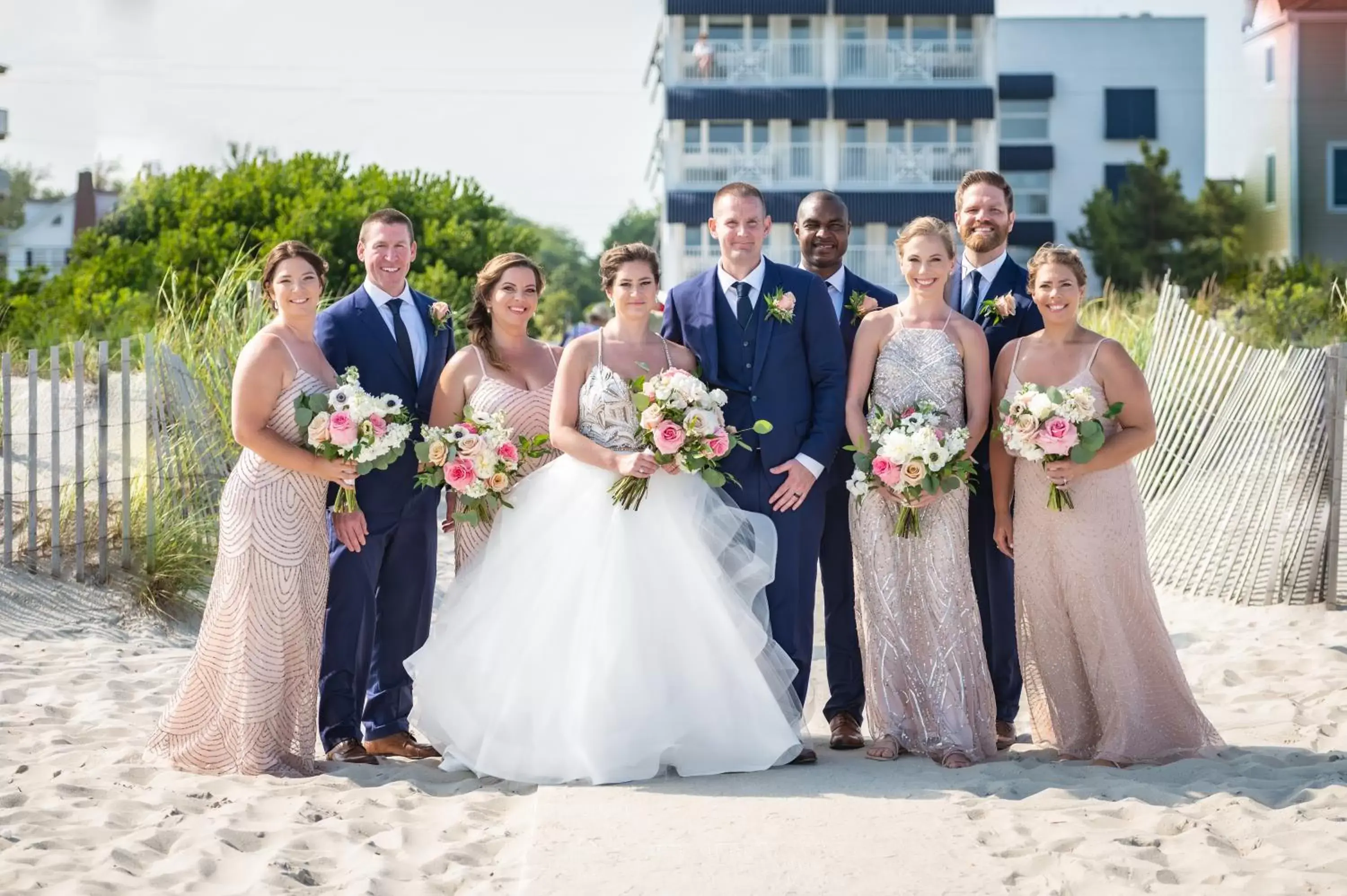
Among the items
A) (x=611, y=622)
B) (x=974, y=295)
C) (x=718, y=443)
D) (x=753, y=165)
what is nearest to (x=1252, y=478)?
(x=974, y=295)

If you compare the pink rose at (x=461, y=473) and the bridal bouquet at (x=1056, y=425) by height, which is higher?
the bridal bouquet at (x=1056, y=425)

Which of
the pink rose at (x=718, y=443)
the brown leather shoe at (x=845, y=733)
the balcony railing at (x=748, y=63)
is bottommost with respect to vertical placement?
the brown leather shoe at (x=845, y=733)

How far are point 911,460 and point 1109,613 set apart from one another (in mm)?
1174

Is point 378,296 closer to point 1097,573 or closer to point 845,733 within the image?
point 845,733

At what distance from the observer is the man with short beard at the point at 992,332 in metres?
7.14

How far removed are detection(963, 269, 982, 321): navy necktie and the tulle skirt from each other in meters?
1.59

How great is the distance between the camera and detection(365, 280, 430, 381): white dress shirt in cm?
708

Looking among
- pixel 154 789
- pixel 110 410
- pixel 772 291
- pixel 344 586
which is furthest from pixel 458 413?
pixel 110 410

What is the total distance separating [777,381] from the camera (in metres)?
6.67

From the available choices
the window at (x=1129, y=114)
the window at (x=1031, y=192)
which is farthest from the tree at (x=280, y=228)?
the window at (x=1129, y=114)

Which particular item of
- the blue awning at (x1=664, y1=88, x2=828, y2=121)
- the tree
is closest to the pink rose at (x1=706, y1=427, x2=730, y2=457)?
the tree

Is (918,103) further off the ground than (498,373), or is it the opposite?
(918,103)

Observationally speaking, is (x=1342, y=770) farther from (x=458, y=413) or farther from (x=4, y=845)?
(x=4, y=845)

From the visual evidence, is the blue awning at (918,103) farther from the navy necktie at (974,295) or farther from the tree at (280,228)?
the navy necktie at (974,295)
